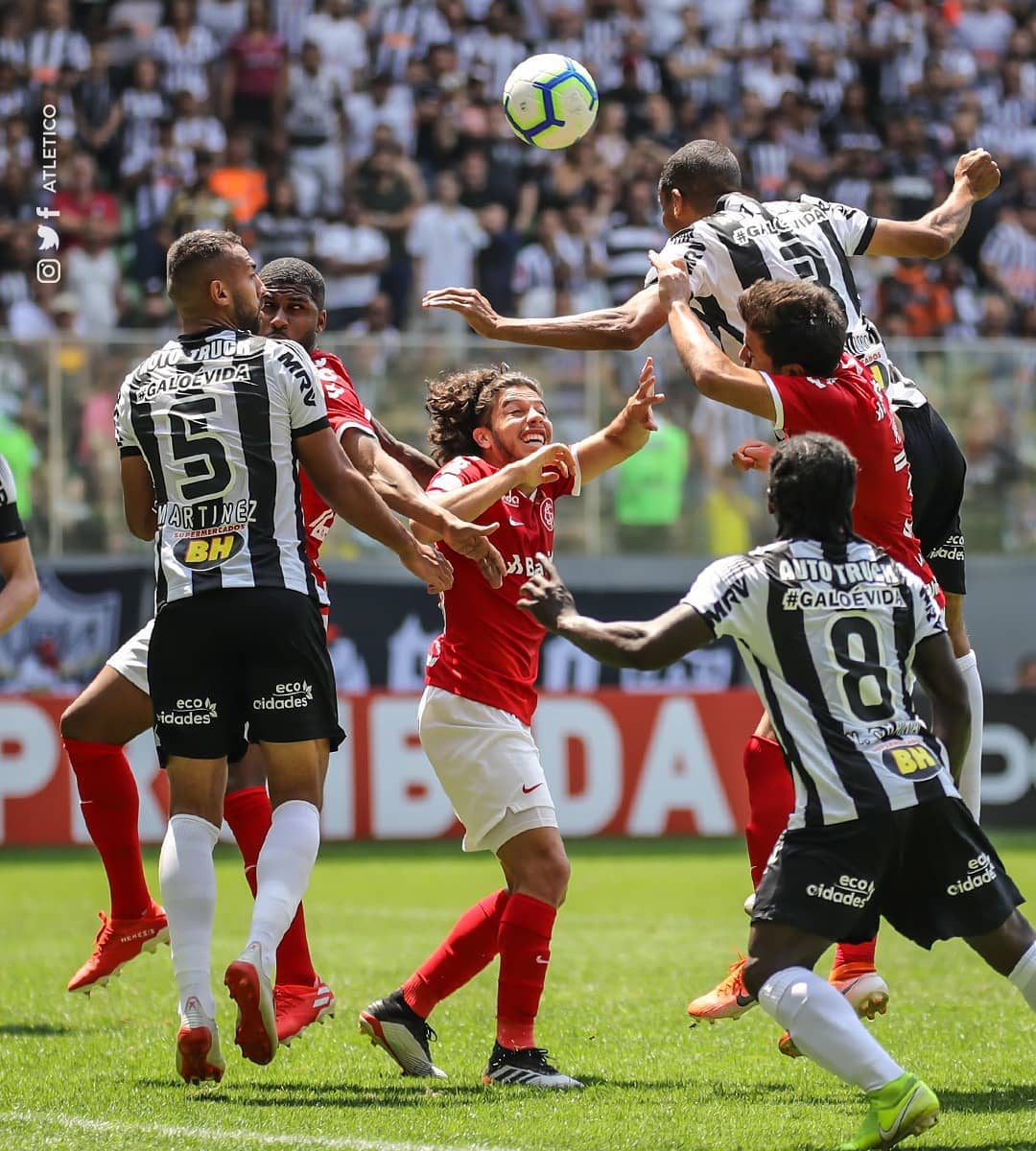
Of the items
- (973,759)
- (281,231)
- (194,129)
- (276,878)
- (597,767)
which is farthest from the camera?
(194,129)

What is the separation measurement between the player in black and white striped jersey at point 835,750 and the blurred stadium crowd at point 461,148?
36.5 feet

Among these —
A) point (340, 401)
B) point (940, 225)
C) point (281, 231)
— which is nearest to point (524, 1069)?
point (340, 401)

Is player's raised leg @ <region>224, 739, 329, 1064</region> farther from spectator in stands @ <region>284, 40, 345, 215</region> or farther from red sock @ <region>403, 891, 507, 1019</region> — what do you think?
spectator in stands @ <region>284, 40, 345, 215</region>

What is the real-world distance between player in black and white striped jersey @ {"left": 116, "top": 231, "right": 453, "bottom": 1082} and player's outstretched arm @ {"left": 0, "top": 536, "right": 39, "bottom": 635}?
4.71 ft

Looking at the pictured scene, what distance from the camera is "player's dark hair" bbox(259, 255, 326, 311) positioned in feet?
22.0

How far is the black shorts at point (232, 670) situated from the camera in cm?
571

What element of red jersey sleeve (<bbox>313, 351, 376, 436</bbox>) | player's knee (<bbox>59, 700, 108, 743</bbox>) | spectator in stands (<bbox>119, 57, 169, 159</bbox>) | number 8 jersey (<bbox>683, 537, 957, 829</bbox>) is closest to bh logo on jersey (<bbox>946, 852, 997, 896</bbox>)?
number 8 jersey (<bbox>683, 537, 957, 829</bbox>)

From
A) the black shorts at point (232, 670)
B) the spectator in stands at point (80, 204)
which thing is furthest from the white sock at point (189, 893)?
the spectator in stands at point (80, 204)

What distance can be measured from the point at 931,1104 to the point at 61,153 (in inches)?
636

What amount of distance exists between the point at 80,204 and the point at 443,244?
143 inches

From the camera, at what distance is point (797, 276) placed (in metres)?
6.36

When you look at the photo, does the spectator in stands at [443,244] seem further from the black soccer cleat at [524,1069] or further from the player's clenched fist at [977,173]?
the black soccer cleat at [524,1069]

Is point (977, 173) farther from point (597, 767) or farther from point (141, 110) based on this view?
point (141, 110)

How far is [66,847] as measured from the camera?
14859 mm
